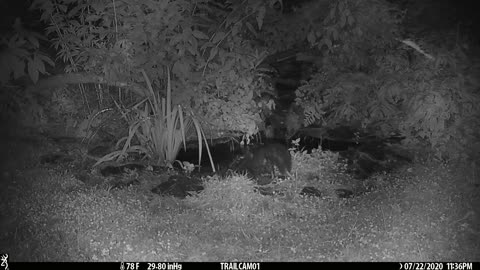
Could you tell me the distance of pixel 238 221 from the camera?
4.62 metres

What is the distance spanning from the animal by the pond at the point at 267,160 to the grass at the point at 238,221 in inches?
15.0

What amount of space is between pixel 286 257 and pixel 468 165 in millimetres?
2533

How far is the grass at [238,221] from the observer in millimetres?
4051

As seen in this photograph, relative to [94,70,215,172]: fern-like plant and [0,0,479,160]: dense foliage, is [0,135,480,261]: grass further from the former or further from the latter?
[0,0,479,160]: dense foliage

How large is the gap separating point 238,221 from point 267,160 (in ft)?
4.79

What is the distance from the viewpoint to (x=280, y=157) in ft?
19.7

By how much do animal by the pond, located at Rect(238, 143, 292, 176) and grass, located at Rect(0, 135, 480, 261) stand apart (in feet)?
1.25

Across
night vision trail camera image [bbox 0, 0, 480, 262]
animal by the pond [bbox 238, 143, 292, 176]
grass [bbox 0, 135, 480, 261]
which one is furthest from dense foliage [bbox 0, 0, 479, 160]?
grass [bbox 0, 135, 480, 261]

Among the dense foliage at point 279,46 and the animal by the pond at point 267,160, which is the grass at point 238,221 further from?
the dense foliage at point 279,46

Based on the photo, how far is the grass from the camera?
405cm


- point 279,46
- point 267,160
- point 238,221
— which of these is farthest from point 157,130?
point 279,46

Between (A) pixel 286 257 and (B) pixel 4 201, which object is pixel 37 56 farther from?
(A) pixel 286 257

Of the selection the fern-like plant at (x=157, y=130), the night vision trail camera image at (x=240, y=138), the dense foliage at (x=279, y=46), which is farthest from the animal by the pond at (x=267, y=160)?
the fern-like plant at (x=157, y=130)

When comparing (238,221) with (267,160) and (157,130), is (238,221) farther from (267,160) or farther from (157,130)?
(157,130)
